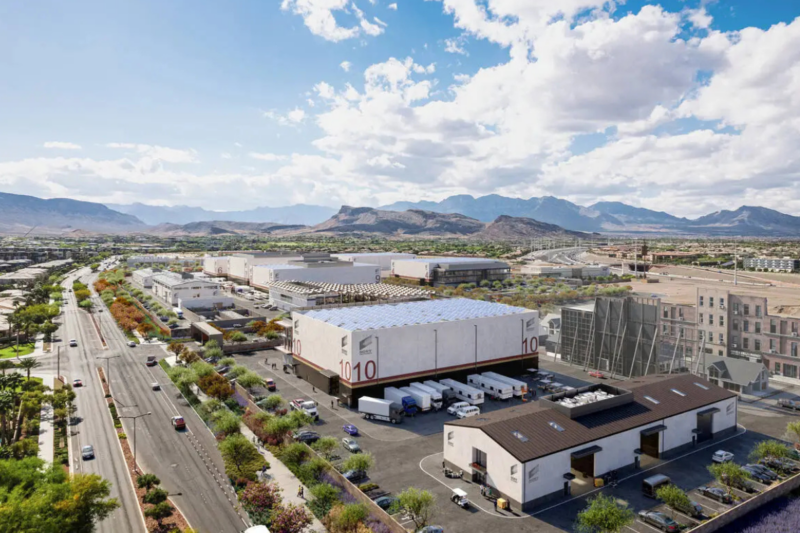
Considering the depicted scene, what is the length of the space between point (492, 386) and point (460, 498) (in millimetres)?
25550

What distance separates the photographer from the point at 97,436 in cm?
5009

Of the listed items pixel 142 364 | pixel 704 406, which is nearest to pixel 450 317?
pixel 704 406

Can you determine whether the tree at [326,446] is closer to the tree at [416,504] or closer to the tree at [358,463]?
the tree at [358,463]

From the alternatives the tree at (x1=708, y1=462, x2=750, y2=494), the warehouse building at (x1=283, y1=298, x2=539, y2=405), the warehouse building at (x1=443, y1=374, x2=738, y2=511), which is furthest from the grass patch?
the tree at (x1=708, y1=462, x2=750, y2=494)

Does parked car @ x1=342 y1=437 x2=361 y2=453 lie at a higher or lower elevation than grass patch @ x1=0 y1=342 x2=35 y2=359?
higher

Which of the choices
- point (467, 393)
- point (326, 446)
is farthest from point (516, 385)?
point (326, 446)

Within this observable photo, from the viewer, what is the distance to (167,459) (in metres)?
44.6

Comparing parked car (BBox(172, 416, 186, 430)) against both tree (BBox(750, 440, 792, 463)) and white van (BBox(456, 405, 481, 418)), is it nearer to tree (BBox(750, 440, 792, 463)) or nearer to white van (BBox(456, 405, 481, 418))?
white van (BBox(456, 405, 481, 418))

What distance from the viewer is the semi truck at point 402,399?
178ft

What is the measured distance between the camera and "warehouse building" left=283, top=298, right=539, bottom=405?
57375mm

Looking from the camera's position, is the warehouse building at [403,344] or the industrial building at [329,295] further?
the industrial building at [329,295]

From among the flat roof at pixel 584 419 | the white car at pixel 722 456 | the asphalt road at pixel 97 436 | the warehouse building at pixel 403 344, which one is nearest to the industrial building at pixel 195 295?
the asphalt road at pixel 97 436

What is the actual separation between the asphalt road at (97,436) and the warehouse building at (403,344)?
2389cm

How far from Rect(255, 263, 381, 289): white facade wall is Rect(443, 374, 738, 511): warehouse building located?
106 metres
